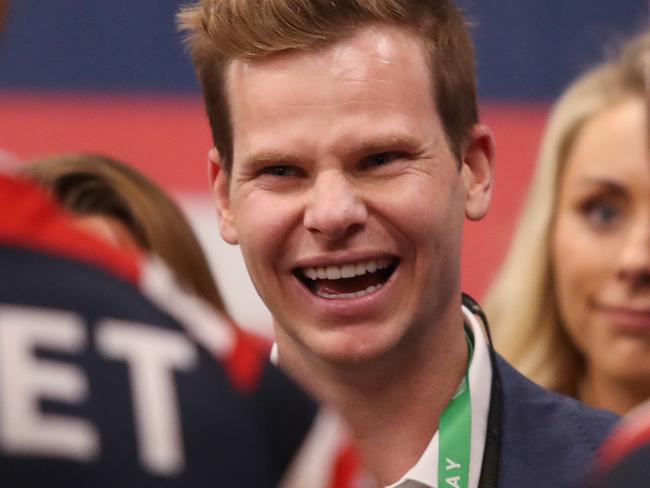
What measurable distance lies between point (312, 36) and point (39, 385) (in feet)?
2.78

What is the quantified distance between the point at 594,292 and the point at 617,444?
1.63 meters

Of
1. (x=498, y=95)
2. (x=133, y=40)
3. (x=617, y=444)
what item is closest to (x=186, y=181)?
(x=133, y=40)

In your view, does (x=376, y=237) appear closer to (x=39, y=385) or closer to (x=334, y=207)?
(x=334, y=207)

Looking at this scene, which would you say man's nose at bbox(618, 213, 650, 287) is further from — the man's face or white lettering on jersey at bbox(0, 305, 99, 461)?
white lettering on jersey at bbox(0, 305, 99, 461)

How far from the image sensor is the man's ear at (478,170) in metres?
1.75

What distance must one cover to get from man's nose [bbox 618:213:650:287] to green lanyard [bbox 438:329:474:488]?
872 mm

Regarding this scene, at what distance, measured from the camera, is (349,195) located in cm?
158

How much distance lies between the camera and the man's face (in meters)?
1.60

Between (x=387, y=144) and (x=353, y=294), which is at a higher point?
(x=387, y=144)

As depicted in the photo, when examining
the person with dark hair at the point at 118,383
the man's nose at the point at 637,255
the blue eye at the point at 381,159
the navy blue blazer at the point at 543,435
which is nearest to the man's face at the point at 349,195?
the blue eye at the point at 381,159

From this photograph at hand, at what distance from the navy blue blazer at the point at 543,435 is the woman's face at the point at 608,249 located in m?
0.76

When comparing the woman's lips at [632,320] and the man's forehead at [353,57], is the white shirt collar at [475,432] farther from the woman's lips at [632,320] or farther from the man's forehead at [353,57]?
the woman's lips at [632,320]

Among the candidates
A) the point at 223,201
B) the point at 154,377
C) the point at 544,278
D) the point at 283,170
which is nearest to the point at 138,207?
the point at 223,201

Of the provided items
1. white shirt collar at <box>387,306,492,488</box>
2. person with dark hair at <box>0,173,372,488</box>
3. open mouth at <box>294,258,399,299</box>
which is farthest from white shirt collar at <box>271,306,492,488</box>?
person with dark hair at <box>0,173,372,488</box>
